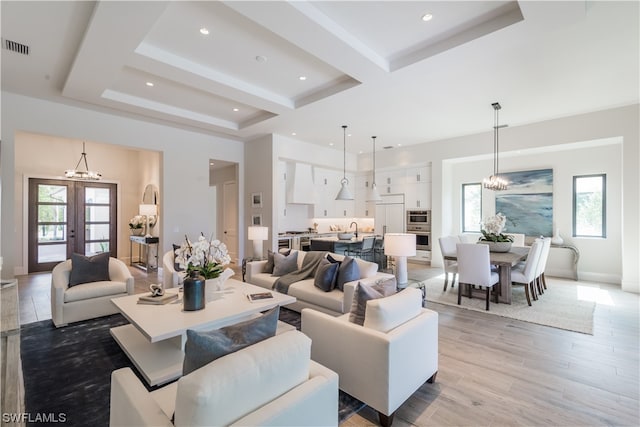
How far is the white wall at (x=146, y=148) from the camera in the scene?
4492 millimetres

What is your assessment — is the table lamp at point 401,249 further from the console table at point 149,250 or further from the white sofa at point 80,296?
the console table at point 149,250

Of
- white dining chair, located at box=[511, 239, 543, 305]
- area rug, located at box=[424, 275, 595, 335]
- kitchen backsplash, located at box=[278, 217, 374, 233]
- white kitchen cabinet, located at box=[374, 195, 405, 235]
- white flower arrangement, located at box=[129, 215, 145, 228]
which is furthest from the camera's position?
white kitchen cabinet, located at box=[374, 195, 405, 235]

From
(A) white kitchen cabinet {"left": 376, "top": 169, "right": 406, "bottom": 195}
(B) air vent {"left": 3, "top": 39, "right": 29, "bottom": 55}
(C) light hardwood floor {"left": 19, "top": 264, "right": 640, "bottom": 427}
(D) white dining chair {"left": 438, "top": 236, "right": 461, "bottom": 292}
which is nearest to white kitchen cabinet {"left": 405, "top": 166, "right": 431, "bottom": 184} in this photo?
(A) white kitchen cabinet {"left": 376, "top": 169, "right": 406, "bottom": 195}

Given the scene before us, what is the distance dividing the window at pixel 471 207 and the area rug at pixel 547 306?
2.38 m

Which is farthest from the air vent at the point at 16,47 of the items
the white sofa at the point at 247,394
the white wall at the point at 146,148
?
the white sofa at the point at 247,394

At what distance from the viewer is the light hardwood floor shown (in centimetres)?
200

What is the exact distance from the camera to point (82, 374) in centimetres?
244

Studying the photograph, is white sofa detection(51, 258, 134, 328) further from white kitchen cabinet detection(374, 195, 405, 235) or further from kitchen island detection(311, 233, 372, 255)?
white kitchen cabinet detection(374, 195, 405, 235)

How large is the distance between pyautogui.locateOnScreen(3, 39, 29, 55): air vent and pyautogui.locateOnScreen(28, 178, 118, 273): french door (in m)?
4.75

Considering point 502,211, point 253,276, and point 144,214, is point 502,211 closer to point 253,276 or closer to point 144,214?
point 253,276

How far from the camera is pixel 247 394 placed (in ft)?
3.66

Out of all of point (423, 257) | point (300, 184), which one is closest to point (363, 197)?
point (300, 184)

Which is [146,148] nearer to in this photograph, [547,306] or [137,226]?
[137,226]

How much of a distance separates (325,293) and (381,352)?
1702 mm
